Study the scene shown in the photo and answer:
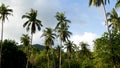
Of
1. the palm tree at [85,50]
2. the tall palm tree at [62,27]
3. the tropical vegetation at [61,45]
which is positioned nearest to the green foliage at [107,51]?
the tropical vegetation at [61,45]

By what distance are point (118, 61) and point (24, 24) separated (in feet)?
108

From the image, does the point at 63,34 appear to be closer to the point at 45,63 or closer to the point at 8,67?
the point at 8,67

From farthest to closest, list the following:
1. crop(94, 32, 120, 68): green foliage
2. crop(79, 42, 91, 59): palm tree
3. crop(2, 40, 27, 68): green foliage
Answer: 1. crop(79, 42, 91, 59): palm tree
2. crop(2, 40, 27, 68): green foliage
3. crop(94, 32, 120, 68): green foliage

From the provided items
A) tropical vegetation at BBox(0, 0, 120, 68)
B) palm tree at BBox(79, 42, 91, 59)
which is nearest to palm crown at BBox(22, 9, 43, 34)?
tropical vegetation at BBox(0, 0, 120, 68)

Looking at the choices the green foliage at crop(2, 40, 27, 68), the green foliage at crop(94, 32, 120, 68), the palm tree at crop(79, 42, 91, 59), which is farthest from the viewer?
the palm tree at crop(79, 42, 91, 59)

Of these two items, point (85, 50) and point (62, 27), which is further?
point (85, 50)

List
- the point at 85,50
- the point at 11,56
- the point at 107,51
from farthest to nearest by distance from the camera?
the point at 85,50 < the point at 11,56 < the point at 107,51

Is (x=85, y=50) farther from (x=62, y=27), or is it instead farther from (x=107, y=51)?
(x=107, y=51)

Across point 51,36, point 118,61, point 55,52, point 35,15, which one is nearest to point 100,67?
point 118,61

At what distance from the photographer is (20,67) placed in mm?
89625

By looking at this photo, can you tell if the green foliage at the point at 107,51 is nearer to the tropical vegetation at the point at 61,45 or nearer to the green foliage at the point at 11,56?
the tropical vegetation at the point at 61,45

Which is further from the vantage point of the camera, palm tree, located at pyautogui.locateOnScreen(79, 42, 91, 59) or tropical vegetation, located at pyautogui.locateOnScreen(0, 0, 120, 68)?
palm tree, located at pyautogui.locateOnScreen(79, 42, 91, 59)

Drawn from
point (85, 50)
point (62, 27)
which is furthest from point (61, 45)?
point (85, 50)

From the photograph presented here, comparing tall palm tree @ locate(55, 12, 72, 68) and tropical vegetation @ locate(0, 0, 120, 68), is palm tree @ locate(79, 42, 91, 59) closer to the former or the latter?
tropical vegetation @ locate(0, 0, 120, 68)
